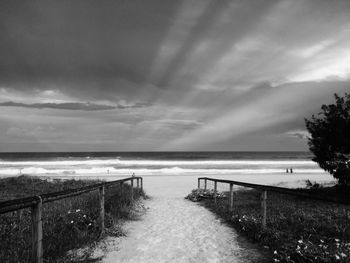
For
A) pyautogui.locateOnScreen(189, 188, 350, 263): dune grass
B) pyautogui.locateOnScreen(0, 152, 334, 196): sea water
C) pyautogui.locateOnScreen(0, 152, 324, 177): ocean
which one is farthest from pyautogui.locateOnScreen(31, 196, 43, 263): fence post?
pyautogui.locateOnScreen(0, 152, 324, 177): ocean

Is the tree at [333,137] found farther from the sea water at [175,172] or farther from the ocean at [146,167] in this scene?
the ocean at [146,167]

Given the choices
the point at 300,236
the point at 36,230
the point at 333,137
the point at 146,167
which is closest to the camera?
the point at 36,230

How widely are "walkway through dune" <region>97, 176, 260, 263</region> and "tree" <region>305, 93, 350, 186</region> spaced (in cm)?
673

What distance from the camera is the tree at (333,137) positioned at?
1395 cm

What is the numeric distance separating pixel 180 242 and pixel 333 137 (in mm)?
10532

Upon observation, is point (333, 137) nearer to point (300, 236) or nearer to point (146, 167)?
point (300, 236)

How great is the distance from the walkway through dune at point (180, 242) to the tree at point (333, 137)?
673 cm

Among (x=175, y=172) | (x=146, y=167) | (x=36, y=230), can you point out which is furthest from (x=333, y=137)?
(x=146, y=167)

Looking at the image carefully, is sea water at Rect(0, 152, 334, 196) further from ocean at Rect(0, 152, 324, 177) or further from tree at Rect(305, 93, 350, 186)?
tree at Rect(305, 93, 350, 186)

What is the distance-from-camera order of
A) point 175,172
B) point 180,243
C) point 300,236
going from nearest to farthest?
point 300,236 → point 180,243 → point 175,172

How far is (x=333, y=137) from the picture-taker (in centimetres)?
1480

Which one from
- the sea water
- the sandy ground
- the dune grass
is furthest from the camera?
the sea water

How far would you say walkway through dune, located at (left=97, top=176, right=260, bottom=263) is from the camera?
235 inches

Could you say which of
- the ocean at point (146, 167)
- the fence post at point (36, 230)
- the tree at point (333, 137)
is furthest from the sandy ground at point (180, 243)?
the ocean at point (146, 167)
